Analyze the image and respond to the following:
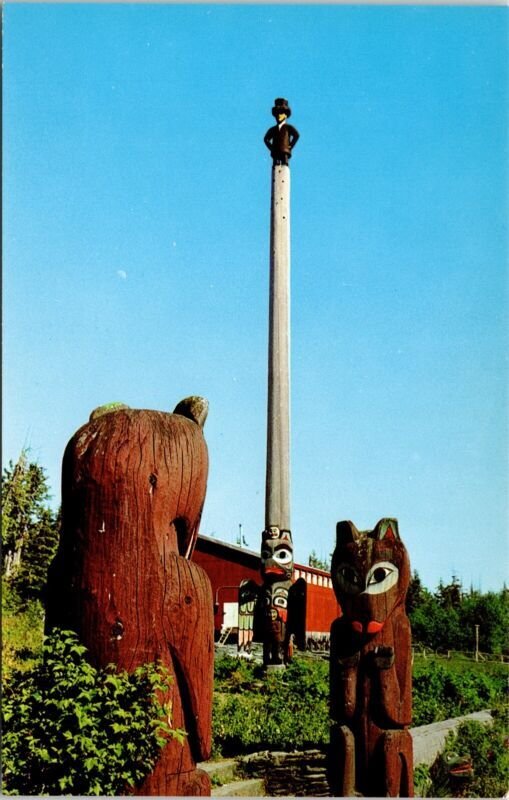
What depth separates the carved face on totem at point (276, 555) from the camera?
15210 mm

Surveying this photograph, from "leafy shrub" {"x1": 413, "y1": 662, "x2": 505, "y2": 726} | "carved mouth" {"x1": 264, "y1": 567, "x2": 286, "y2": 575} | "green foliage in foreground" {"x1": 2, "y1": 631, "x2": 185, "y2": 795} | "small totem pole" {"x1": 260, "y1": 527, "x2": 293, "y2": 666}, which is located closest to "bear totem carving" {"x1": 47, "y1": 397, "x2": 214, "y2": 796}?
"green foliage in foreground" {"x1": 2, "y1": 631, "x2": 185, "y2": 795}

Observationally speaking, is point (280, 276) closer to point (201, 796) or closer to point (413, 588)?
point (201, 796)

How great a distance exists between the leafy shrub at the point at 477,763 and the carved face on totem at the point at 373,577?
240cm

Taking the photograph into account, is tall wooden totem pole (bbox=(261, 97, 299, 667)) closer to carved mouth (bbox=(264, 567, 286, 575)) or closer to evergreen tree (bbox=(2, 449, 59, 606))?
carved mouth (bbox=(264, 567, 286, 575))

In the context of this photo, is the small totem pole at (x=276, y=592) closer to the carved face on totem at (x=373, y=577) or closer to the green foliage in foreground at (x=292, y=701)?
the green foliage in foreground at (x=292, y=701)

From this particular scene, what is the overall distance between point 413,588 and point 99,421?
29.9 m

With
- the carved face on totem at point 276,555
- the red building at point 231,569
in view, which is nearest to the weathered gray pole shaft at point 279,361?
the carved face on totem at point 276,555

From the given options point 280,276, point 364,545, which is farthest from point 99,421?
point 280,276

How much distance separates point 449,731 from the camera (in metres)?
9.77

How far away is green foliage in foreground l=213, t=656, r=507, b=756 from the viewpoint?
9992 mm

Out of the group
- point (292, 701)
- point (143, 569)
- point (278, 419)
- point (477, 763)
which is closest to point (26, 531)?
point (278, 419)

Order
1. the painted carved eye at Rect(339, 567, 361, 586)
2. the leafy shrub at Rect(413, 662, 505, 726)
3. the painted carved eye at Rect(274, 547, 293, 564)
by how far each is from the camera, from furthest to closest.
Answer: the painted carved eye at Rect(274, 547, 293, 564) < the leafy shrub at Rect(413, 662, 505, 726) < the painted carved eye at Rect(339, 567, 361, 586)

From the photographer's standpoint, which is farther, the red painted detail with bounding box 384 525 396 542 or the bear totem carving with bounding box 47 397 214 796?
the red painted detail with bounding box 384 525 396 542

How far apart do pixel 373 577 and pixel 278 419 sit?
359 inches
